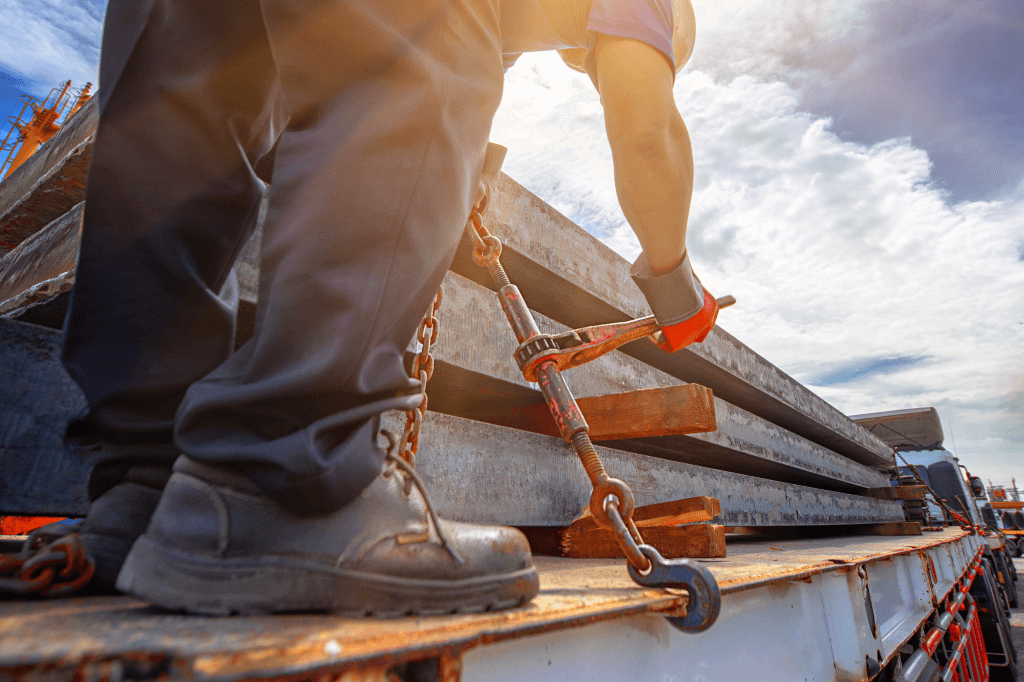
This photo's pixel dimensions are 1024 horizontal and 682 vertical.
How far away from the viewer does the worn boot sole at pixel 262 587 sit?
70 cm

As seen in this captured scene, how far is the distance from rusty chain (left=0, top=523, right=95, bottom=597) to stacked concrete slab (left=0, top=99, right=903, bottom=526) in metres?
0.87

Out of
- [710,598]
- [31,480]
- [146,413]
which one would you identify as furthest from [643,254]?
[31,480]

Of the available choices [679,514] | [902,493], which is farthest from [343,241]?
[902,493]

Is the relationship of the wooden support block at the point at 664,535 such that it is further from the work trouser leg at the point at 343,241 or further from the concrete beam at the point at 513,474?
the work trouser leg at the point at 343,241

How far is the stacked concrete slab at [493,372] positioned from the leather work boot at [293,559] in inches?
44.4

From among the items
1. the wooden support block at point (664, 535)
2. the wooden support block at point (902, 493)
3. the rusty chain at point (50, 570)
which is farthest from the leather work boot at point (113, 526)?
Result: the wooden support block at point (902, 493)

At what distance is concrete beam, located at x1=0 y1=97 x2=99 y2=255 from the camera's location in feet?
7.25

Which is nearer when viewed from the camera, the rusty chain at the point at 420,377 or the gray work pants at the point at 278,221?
the gray work pants at the point at 278,221

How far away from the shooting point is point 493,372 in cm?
249

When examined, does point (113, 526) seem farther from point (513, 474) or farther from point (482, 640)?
point (513, 474)

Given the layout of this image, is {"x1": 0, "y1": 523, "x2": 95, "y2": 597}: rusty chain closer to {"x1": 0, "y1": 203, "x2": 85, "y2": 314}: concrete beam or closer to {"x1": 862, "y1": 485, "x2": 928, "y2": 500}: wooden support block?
{"x1": 0, "y1": 203, "x2": 85, "y2": 314}: concrete beam

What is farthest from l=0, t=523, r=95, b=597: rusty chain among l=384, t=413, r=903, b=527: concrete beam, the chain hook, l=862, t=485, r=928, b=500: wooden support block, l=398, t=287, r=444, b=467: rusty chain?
l=862, t=485, r=928, b=500: wooden support block

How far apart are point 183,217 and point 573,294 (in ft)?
8.15

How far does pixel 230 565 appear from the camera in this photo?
0.72 m
